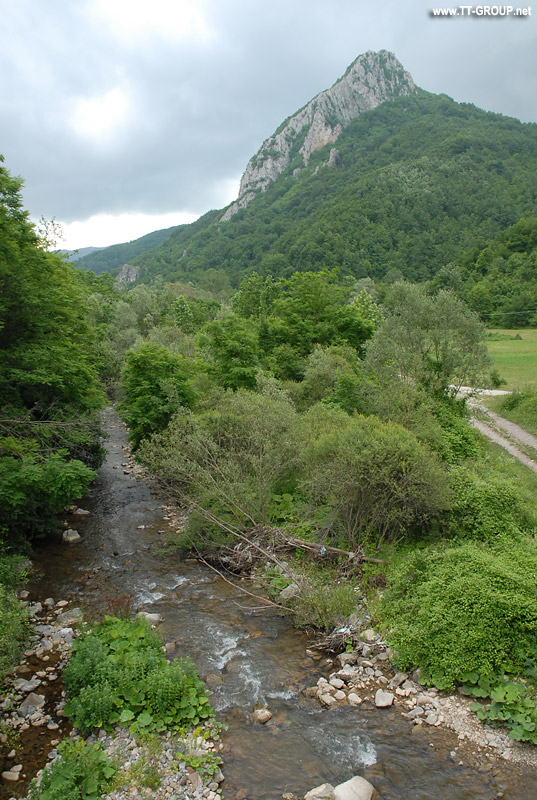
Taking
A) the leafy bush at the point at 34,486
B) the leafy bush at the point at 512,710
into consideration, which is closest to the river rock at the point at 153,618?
the leafy bush at the point at 34,486

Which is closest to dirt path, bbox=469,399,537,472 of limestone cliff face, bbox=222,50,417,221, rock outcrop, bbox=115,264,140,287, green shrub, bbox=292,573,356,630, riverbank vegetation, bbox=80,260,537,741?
riverbank vegetation, bbox=80,260,537,741

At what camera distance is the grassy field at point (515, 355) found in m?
35.9

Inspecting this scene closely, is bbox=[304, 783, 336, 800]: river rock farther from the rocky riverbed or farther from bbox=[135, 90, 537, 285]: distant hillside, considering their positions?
bbox=[135, 90, 537, 285]: distant hillside

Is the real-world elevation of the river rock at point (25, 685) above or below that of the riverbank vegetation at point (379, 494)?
below

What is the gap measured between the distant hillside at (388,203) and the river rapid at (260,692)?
8968cm

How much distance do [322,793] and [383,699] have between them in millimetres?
2431

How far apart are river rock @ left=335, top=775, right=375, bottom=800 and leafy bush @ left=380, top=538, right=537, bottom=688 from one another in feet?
8.37

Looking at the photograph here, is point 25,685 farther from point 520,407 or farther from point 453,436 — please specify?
point 520,407

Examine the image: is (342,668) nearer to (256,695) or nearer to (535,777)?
(256,695)

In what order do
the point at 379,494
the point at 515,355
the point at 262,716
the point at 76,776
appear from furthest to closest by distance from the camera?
the point at 515,355
the point at 379,494
the point at 262,716
the point at 76,776

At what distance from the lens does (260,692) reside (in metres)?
9.17

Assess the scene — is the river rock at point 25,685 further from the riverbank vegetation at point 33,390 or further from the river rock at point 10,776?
the riverbank vegetation at point 33,390

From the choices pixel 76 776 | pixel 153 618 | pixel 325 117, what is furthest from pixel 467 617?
pixel 325 117

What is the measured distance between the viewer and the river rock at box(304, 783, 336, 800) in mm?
6625
